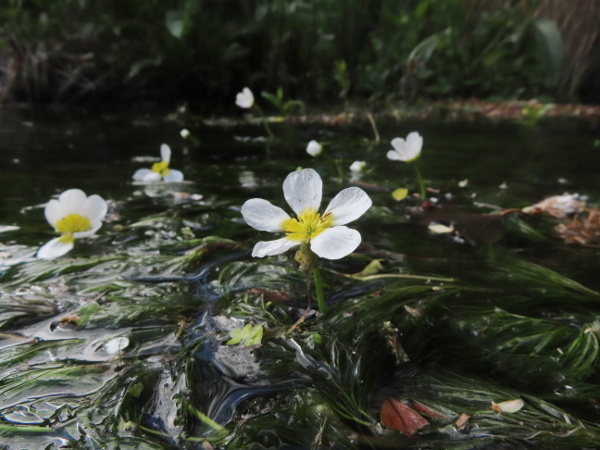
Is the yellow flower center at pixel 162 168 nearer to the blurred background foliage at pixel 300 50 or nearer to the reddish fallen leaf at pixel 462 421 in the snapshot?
the reddish fallen leaf at pixel 462 421

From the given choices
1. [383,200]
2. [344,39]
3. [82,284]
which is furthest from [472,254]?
[344,39]

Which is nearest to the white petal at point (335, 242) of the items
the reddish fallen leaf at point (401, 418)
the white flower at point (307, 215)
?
the white flower at point (307, 215)

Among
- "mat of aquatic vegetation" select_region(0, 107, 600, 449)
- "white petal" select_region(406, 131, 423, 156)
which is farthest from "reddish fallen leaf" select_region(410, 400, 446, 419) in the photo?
"white petal" select_region(406, 131, 423, 156)

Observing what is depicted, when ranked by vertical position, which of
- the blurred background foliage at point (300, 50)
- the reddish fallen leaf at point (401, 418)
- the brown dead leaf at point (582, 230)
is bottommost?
the reddish fallen leaf at point (401, 418)

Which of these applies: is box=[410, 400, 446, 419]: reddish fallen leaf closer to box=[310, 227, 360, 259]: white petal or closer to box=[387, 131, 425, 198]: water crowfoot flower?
box=[310, 227, 360, 259]: white petal

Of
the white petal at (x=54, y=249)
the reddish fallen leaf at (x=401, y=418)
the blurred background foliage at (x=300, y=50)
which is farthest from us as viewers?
the blurred background foliage at (x=300, y=50)

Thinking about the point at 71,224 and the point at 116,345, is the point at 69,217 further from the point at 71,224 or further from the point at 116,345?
the point at 116,345
